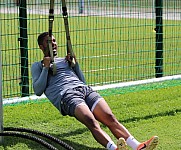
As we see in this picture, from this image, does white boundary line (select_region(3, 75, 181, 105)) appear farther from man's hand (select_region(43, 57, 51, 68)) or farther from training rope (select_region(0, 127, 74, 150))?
man's hand (select_region(43, 57, 51, 68))

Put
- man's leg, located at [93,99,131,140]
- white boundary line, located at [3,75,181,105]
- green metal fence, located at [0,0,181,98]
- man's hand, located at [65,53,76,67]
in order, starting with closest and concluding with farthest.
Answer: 1. man's leg, located at [93,99,131,140]
2. man's hand, located at [65,53,76,67]
3. white boundary line, located at [3,75,181,105]
4. green metal fence, located at [0,0,181,98]

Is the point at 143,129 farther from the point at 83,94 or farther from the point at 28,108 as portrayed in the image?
the point at 28,108

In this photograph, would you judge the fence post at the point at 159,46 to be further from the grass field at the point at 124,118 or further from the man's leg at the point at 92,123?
the man's leg at the point at 92,123

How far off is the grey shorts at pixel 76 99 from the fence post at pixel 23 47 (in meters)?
2.43

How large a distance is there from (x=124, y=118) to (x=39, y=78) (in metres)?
1.54

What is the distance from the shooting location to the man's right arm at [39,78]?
6.00 m

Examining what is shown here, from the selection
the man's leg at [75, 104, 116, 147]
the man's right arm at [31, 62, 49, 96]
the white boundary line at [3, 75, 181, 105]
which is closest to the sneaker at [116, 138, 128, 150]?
the man's leg at [75, 104, 116, 147]

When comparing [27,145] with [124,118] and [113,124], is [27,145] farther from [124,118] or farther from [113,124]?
[124,118]

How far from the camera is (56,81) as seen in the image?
6.09m

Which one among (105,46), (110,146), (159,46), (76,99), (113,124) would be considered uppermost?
(159,46)

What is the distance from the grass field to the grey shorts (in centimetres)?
47

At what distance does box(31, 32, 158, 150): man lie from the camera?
223 inches

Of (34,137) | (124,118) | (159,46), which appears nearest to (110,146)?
(34,137)

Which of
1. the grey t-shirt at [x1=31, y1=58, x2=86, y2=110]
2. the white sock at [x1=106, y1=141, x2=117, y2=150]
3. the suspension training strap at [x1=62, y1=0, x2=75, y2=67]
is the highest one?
the suspension training strap at [x1=62, y1=0, x2=75, y2=67]
